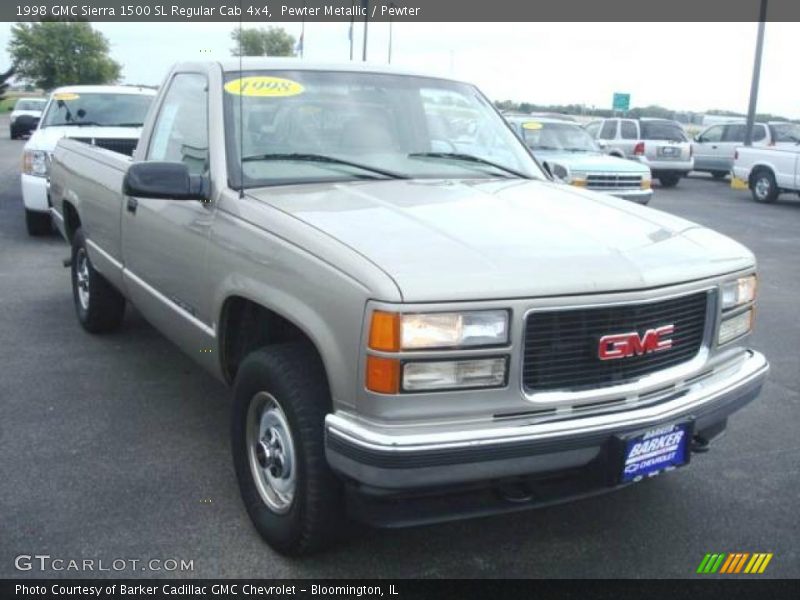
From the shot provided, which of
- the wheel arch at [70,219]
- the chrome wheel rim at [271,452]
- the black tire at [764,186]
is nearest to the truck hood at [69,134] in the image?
the wheel arch at [70,219]

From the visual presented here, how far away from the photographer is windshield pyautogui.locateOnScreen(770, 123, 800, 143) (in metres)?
22.9

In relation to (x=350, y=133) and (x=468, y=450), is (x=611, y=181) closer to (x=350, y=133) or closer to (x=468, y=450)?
(x=350, y=133)

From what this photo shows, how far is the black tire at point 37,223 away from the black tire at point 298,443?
26.7ft

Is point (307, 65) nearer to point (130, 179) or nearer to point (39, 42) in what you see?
point (130, 179)

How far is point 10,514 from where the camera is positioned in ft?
11.6

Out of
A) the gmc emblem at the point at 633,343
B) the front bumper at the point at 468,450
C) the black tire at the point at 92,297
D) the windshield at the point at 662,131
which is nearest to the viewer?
the front bumper at the point at 468,450

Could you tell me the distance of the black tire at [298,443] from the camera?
2.96 metres

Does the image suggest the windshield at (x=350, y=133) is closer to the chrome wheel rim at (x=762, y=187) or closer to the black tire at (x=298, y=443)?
the black tire at (x=298, y=443)

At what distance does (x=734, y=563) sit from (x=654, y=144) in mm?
20067

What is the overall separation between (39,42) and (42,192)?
1452 inches

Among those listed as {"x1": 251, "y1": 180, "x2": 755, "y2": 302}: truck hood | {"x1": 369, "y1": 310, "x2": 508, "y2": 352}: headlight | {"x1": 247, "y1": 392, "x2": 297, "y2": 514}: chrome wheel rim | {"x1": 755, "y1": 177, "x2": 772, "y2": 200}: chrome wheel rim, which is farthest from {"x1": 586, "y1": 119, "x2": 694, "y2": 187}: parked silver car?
{"x1": 369, "y1": 310, "x2": 508, "y2": 352}: headlight

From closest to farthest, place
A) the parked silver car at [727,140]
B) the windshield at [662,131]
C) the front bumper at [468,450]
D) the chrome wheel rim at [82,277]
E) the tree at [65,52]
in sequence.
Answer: the front bumper at [468,450] < the chrome wheel rim at [82,277] < the windshield at [662,131] < the parked silver car at [727,140] < the tree at [65,52]

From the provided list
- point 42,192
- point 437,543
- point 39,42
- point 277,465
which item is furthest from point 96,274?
point 39,42

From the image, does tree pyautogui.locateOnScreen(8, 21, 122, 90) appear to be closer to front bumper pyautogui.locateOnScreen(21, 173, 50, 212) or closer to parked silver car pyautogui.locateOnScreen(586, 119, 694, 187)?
parked silver car pyautogui.locateOnScreen(586, 119, 694, 187)
